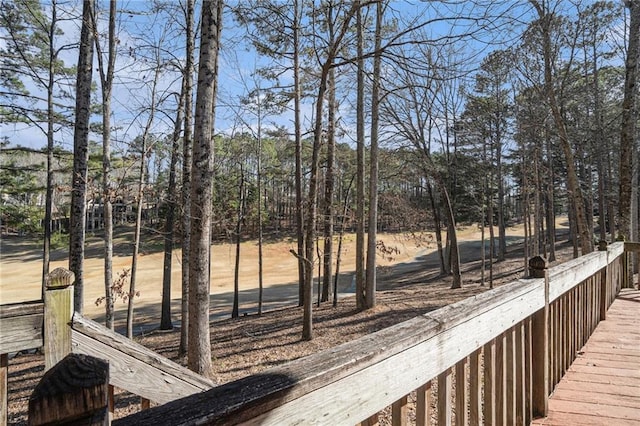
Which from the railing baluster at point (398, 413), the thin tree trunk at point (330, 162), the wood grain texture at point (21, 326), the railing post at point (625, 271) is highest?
the thin tree trunk at point (330, 162)

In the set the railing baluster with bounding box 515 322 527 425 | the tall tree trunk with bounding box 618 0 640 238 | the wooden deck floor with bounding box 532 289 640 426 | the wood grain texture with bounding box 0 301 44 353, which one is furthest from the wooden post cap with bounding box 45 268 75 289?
the tall tree trunk with bounding box 618 0 640 238

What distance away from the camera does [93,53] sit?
985 cm

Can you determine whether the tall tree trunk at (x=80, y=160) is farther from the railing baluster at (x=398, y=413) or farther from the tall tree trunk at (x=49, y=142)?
the railing baluster at (x=398, y=413)

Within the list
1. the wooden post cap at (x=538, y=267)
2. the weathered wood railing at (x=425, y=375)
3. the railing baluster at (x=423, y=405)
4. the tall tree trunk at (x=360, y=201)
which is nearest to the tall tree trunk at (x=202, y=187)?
the wooden post cap at (x=538, y=267)

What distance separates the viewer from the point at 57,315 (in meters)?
1.91

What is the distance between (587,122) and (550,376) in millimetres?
19478

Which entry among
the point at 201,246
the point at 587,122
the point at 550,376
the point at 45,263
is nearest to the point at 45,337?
the point at 550,376

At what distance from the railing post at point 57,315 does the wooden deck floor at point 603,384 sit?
271cm

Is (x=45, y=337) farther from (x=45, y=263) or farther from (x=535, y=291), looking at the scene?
(x=45, y=263)

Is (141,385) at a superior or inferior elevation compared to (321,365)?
inferior

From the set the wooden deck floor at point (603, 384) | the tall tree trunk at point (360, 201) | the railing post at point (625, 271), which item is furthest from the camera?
the tall tree trunk at point (360, 201)

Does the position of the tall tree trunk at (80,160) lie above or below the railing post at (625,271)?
above

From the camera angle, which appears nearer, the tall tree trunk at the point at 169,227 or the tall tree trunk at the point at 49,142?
the tall tree trunk at the point at 169,227

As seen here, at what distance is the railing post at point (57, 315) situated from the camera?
6.18 feet
